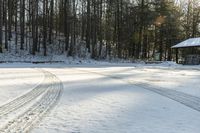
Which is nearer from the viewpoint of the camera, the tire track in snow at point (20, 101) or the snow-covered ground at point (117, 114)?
the snow-covered ground at point (117, 114)

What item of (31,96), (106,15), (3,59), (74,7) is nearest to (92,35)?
(74,7)

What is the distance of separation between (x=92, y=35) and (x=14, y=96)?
43051mm

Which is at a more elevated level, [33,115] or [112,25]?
[112,25]

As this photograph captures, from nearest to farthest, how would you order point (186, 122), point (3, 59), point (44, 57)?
1. point (186, 122)
2. point (3, 59)
3. point (44, 57)

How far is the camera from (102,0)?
57969mm

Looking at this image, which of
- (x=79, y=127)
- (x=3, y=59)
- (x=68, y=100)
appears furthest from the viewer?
(x=3, y=59)

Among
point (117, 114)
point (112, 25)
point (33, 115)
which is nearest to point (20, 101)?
point (33, 115)

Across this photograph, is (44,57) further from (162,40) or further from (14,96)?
(14,96)

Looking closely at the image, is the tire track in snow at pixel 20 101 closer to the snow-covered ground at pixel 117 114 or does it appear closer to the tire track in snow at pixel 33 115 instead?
the tire track in snow at pixel 33 115

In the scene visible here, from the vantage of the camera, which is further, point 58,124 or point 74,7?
point 74,7

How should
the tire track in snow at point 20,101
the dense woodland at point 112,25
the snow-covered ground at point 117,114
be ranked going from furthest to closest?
the dense woodland at point 112,25, the tire track in snow at point 20,101, the snow-covered ground at point 117,114

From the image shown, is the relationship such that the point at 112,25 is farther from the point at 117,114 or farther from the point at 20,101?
the point at 117,114

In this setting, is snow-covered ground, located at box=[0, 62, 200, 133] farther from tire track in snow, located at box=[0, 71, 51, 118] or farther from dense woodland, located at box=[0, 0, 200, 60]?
dense woodland, located at box=[0, 0, 200, 60]

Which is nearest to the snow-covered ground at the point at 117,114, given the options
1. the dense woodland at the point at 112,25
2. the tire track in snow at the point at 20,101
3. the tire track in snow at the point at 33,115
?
the tire track in snow at the point at 33,115
